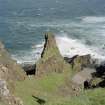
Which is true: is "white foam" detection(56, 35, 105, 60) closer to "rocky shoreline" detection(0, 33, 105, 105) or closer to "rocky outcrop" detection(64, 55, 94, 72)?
"rocky outcrop" detection(64, 55, 94, 72)

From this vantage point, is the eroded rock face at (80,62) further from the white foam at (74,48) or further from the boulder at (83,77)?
the white foam at (74,48)

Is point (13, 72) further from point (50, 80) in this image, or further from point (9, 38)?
point (9, 38)

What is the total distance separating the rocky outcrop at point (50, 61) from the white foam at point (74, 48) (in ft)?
56.8

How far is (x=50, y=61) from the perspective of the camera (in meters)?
52.2

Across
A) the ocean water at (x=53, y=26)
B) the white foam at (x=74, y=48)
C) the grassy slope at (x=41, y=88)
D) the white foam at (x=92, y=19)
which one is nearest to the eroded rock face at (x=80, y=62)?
the grassy slope at (x=41, y=88)

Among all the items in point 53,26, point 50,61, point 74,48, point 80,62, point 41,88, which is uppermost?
point 53,26

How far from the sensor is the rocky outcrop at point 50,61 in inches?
1970

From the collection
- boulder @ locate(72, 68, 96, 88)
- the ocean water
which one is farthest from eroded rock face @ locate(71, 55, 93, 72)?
the ocean water

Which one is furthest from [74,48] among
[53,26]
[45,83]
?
[45,83]

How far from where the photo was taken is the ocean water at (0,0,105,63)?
252 ft

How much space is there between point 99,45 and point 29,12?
37.3 meters

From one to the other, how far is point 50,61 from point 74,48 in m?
26.2

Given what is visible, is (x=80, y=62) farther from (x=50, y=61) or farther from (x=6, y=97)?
(x=6, y=97)

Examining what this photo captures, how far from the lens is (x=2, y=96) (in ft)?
68.6
